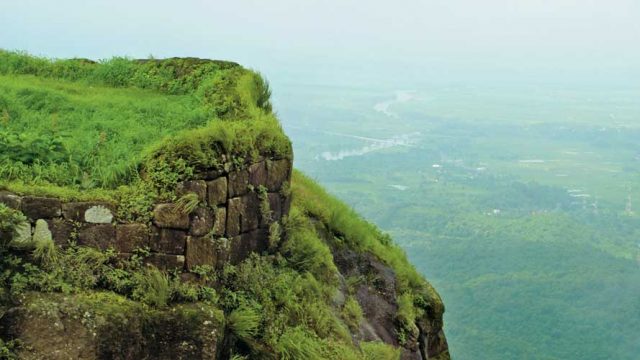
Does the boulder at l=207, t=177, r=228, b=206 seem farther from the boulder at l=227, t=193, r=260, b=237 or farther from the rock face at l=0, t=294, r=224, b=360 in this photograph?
the rock face at l=0, t=294, r=224, b=360

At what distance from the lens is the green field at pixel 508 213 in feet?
170

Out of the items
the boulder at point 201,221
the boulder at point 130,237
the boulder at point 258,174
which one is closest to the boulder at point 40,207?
the boulder at point 130,237

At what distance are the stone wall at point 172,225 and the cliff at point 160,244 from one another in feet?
0.04

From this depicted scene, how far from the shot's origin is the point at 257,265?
826 cm

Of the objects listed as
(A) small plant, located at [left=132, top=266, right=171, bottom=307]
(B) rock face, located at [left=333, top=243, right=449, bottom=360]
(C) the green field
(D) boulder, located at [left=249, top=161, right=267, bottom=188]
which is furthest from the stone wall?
(C) the green field

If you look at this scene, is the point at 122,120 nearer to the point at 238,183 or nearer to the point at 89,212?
the point at 238,183

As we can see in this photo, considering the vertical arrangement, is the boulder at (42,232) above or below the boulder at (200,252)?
above

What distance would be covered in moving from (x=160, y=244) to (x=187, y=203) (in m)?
0.46

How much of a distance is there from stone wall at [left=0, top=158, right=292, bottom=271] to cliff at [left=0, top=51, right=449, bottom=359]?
0.01 m

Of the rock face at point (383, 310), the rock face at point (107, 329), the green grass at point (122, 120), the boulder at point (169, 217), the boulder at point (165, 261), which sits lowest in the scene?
the rock face at point (383, 310)

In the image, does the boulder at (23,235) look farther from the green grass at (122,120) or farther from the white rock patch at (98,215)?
the white rock patch at (98,215)

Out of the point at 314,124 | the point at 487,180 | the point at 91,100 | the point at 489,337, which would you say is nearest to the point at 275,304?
the point at 91,100

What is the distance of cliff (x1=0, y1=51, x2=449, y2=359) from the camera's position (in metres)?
6.70

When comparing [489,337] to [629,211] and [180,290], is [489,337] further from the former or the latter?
[629,211]
